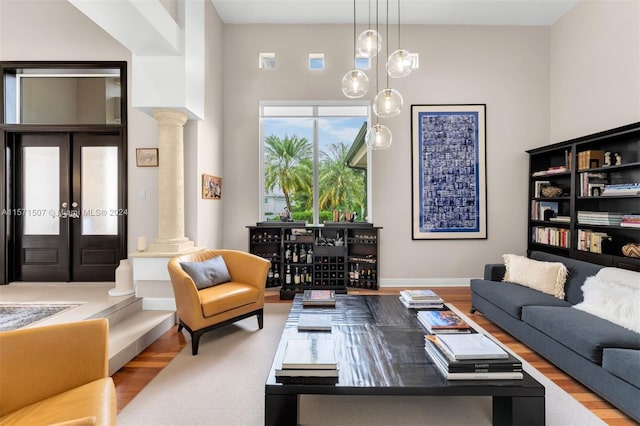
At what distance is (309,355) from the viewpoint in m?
1.86

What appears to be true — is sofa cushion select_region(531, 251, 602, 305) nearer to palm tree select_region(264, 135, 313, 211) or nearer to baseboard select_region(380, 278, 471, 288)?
baseboard select_region(380, 278, 471, 288)

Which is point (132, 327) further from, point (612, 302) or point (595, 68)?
point (595, 68)

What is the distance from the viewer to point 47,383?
1.57 meters

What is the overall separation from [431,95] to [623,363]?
14.5 feet

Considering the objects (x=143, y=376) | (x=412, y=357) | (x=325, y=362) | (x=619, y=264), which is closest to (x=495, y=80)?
(x=619, y=264)

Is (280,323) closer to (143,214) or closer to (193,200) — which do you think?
(193,200)

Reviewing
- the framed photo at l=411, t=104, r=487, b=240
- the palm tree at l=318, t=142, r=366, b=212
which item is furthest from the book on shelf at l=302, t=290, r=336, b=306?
the framed photo at l=411, t=104, r=487, b=240

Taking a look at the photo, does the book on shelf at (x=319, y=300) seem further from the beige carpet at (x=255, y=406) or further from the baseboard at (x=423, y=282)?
Answer: the baseboard at (x=423, y=282)

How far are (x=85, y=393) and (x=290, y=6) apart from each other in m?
5.25

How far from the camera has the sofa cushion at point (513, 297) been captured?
9.99 feet

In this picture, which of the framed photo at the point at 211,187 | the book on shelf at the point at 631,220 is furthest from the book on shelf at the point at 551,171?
the framed photo at the point at 211,187

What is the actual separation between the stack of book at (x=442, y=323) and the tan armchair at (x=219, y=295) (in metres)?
1.78

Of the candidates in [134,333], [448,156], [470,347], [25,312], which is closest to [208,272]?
[134,333]

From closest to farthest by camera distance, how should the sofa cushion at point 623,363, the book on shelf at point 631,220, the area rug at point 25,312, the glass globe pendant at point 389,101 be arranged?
A: the sofa cushion at point 623,363
the glass globe pendant at point 389,101
the area rug at point 25,312
the book on shelf at point 631,220
